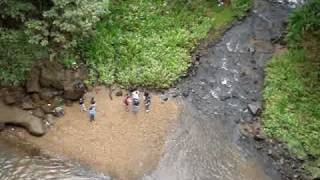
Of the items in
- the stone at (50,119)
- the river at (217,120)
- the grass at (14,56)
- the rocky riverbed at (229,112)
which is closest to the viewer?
the river at (217,120)

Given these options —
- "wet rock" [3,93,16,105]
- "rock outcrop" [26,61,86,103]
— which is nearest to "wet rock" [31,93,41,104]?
"rock outcrop" [26,61,86,103]

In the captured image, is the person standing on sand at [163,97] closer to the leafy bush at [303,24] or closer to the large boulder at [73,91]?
the large boulder at [73,91]

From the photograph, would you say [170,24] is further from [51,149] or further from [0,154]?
[0,154]

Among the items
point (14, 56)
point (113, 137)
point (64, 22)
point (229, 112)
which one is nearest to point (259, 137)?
point (229, 112)

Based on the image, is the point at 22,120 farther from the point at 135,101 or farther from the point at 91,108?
the point at 135,101

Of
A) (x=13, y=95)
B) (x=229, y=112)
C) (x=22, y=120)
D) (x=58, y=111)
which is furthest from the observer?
(x=229, y=112)

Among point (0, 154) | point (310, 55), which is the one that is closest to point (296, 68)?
point (310, 55)

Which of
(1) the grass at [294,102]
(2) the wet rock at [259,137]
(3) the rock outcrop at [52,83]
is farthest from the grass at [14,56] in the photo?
(1) the grass at [294,102]
